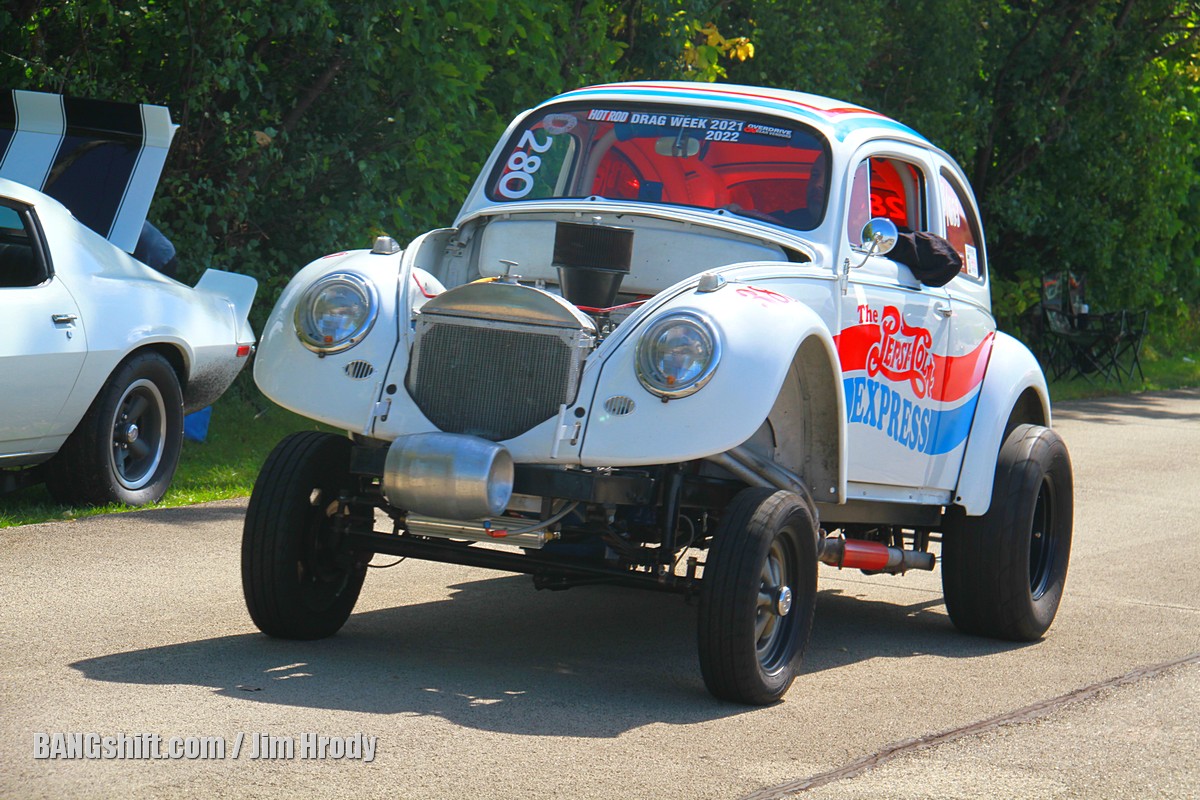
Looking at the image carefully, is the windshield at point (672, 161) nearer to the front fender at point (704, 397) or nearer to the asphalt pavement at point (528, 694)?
the front fender at point (704, 397)

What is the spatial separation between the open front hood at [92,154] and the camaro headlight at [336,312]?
3.70 meters

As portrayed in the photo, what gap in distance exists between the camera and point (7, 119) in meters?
9.16

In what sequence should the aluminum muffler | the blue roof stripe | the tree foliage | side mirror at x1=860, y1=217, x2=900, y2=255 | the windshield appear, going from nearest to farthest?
the aluminum muffler < side mirror at x1=860, y1=217, x2=900, y2=255 < the windshield < the blue roof stripe < the tree foliage

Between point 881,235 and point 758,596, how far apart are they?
1594 millimetres

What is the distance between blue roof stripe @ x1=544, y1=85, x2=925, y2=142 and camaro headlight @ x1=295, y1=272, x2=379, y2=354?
1761 mm

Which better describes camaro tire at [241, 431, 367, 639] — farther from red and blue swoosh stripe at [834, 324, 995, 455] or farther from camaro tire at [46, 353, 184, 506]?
camaro tire at [46, 353, 184, 506]

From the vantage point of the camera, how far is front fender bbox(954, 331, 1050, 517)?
21.6ft

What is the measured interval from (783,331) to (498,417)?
0.97m

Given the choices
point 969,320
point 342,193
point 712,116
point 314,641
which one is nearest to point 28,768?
point 314,641

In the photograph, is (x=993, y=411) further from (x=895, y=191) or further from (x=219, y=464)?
(x=219, y=464)

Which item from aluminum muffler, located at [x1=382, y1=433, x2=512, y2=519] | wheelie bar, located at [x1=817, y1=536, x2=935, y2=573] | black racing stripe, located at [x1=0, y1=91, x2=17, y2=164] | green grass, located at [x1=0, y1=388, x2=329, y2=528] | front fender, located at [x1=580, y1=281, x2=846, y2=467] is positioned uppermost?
black racing stripe, located at [x1=0, y1=91, x2=17, y2=164]

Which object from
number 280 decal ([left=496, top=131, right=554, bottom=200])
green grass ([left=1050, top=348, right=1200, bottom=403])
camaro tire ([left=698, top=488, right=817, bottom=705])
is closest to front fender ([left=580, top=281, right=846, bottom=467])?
camaro tire ([left=698, top=488, right=817, bottom=705])

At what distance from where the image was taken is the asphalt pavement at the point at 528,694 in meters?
4.37

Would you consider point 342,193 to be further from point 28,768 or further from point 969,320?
point 28,768
